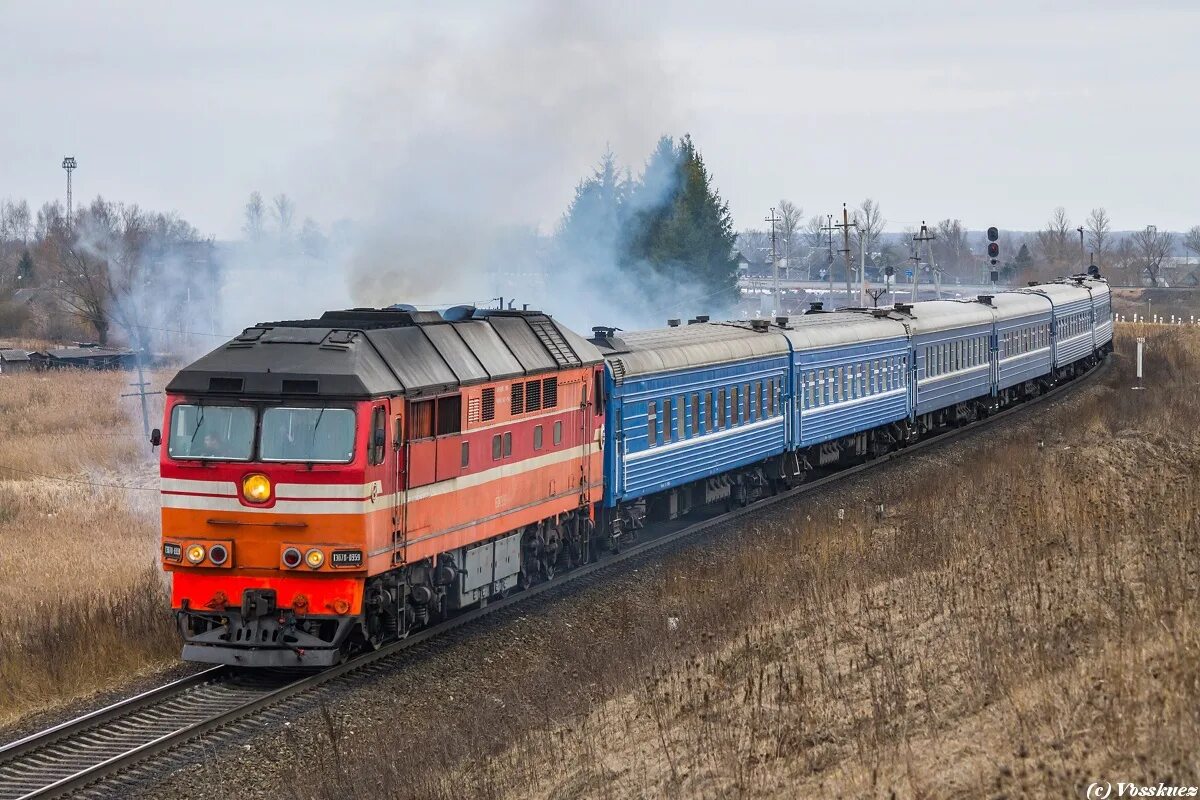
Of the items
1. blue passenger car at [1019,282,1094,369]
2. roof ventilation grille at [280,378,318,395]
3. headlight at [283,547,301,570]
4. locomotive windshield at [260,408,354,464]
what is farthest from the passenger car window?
blue passenger car at [1019,282,1094,369]

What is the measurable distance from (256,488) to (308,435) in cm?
84

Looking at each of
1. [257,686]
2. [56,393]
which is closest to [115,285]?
[56,393]

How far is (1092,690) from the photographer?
467 inches

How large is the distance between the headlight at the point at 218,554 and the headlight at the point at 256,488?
0.66m

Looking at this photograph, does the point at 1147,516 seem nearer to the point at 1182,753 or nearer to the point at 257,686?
the point at 1182,753

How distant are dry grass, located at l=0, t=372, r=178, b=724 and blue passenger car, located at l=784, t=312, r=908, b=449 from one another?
13959mm

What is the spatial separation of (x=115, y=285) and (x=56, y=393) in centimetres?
470

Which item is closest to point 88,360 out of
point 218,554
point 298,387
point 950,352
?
point 950,352

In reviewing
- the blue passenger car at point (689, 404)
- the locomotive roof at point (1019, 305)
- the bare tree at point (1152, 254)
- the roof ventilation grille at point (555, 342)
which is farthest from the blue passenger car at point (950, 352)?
the bare tree at point (1152, 254)

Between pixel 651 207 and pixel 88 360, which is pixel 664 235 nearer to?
pixel 651 207

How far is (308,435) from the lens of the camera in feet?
52.1

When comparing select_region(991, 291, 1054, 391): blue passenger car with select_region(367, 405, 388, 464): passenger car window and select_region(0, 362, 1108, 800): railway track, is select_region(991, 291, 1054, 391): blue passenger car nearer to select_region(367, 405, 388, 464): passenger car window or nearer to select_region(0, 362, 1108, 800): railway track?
select_region(0, 362, 1108, 800): railway track

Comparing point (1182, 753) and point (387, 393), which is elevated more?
point (387, 393)

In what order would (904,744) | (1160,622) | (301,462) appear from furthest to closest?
(301,462)
(1160,622)
(904,744)
